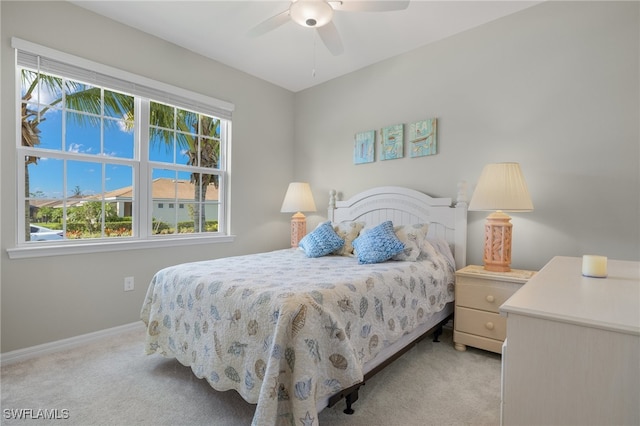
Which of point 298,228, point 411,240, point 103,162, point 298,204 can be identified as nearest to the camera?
point 411,240

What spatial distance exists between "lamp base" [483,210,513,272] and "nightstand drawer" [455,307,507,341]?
366 mm

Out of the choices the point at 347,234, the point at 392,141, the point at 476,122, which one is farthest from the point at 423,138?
the point at 347,234

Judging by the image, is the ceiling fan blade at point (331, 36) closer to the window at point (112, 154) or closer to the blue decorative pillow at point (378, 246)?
the blue decorative pillow at point (378, 246)

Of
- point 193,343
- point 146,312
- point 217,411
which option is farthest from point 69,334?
point 217,411

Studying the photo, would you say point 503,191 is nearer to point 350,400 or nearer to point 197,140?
point 350,400

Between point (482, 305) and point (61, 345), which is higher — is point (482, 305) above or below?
above

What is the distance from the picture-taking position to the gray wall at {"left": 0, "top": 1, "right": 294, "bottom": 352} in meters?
2.24

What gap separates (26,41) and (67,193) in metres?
1.13

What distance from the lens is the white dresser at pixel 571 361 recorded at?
80 centimetres

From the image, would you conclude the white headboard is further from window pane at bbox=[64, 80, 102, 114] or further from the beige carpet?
window pane at bbox=[64, 80, 102, 114]

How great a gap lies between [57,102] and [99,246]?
47.4 inches

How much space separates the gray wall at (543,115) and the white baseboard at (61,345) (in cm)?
292

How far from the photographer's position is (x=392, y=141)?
11.0 feet

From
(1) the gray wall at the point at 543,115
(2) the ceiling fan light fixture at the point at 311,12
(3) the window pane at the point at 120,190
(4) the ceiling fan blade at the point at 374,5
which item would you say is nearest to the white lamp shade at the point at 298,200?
(1) the gray wall at the point at 543,115
